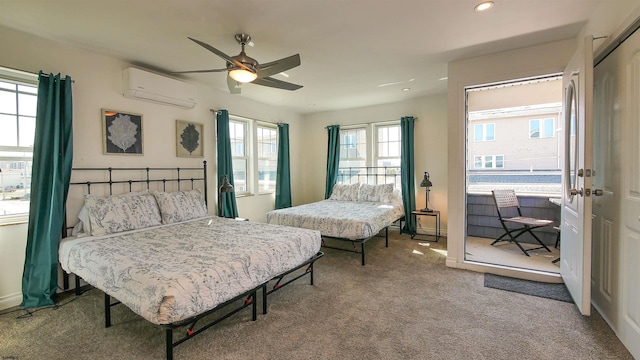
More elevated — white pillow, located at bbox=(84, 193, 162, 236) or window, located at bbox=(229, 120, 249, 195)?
window, located at bbox=(229, 120, 249, 195)

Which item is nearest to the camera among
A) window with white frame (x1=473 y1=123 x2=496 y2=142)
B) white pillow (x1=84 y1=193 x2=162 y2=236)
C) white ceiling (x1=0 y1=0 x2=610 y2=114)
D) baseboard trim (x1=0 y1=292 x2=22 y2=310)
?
white ceiling (x1=0 y1=0 x2=610 y2=114)

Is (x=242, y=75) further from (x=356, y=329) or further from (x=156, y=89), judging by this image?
(x=356, y=329)

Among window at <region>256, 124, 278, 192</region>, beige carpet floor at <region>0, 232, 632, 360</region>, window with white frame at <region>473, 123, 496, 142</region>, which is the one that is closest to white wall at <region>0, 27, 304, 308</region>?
beige carpet floor at <region>0, 232, 632, 360</region>

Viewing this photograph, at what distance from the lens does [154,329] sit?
2148 millimetres

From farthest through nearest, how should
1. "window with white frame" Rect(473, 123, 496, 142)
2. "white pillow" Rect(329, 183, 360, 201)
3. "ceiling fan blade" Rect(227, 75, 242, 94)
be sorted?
"window with white frame" Rect(473, 123, 496, 142) → "white pillow" Rect(329, 183, 360, 201) → "ceiling fan blade" Rect(227, 75, 242, 94)

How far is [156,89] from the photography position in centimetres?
336

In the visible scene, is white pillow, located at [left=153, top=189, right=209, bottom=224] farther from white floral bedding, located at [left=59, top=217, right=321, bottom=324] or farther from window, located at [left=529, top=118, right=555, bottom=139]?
window, located at [left=529, top=118, right=555, bottom=139]

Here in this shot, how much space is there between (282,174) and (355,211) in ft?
6.47

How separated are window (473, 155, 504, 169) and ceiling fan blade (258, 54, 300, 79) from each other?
5.10 metres

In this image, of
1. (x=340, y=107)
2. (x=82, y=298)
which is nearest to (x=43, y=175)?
(x=82, y=298)

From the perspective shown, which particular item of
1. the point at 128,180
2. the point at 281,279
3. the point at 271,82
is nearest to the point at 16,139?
the point at 128,180

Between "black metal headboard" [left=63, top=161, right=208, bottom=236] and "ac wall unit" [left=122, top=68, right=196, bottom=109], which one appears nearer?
"black metal headboard" [left=63, top=161, right=208, bottom=236]

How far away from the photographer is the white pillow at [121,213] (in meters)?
2.74

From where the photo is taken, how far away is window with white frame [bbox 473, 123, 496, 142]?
5945mm
